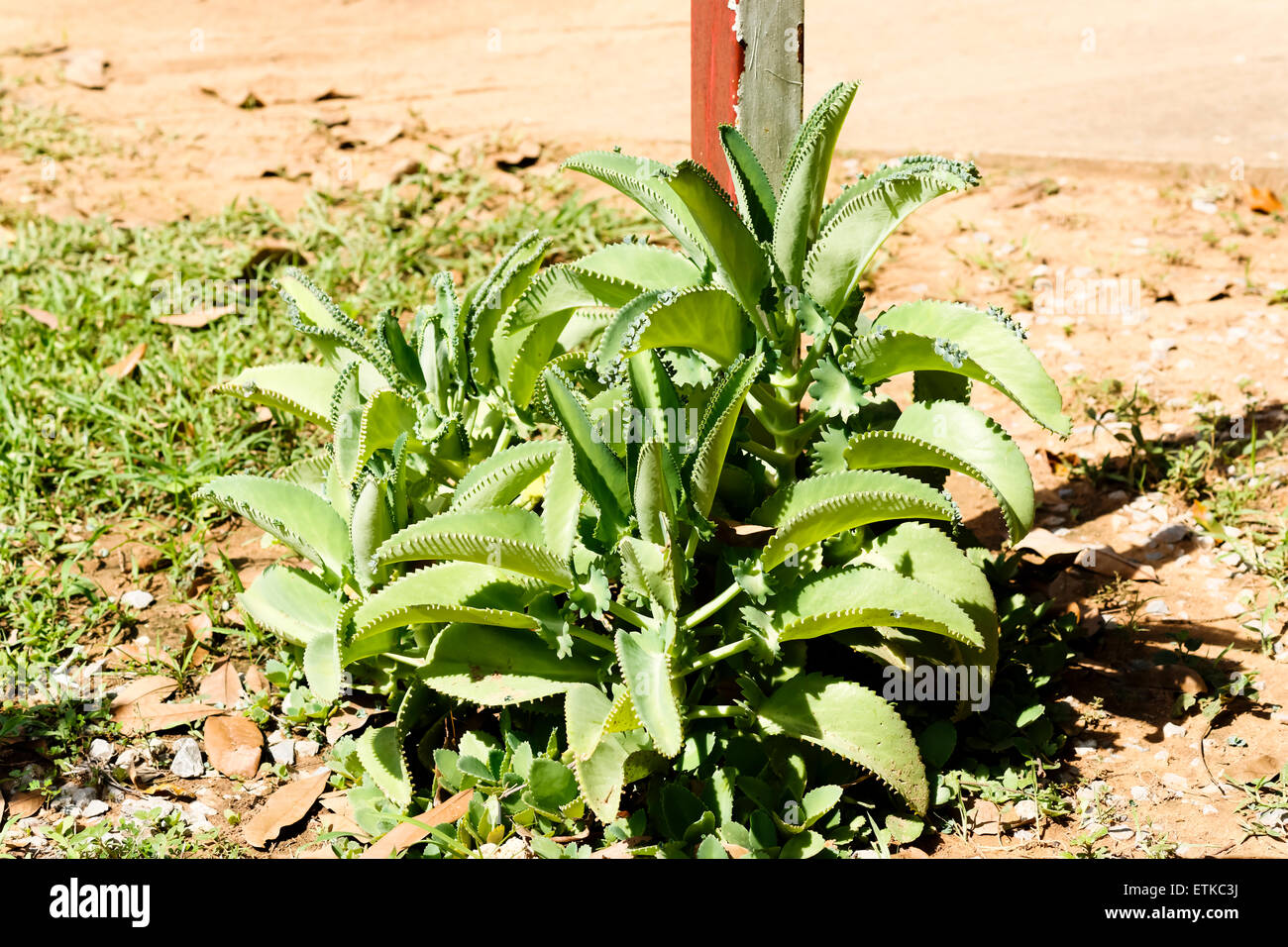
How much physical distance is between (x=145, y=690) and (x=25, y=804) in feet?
1.13

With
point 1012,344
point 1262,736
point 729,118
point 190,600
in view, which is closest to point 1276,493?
point 1262,736

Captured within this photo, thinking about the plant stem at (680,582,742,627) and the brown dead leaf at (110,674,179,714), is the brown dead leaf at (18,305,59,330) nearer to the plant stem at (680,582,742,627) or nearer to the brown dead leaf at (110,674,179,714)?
the brown dead leaf at (110,674,179,714)

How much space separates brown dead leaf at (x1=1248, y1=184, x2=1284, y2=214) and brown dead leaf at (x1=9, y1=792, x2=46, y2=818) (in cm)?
409

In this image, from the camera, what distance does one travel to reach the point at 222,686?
266 centimetres

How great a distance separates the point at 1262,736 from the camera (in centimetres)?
237

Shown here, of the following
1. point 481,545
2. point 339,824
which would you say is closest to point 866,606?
point 481,545

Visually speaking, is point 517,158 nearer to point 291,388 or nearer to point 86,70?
A: point 291,388

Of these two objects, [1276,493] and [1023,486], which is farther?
[1276,493]

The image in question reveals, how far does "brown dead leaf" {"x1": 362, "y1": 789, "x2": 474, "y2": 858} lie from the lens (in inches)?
86.0

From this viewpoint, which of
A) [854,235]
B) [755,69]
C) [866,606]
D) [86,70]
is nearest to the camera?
[866,606]

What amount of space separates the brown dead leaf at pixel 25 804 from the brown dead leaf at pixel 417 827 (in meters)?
0.66

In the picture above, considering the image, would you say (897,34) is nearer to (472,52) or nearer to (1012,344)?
(472,52)

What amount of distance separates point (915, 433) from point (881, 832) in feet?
2.26

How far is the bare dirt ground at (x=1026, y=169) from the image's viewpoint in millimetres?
2496
